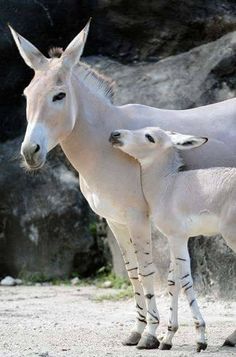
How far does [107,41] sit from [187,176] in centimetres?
679

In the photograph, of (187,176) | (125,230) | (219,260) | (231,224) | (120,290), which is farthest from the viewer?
(120,290)

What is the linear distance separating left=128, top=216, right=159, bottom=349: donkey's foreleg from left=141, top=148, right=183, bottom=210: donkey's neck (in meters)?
0.23

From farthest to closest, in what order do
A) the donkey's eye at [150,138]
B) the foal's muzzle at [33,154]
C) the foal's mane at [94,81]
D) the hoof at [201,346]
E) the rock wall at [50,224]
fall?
the rock wall at [50,224]
the foal's mane at [94,81]
the donkey's eye at [150,138]
the hoof at [201,346]
the foal's muzzle at [33,154]

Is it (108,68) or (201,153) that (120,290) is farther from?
(201,153)

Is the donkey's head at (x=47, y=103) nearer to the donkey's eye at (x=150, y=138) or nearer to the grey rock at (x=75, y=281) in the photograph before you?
the donkey's eye at (x=150, y=138)

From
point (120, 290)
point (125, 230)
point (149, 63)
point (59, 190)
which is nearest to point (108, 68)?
point (149, 63)

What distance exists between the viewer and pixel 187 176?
747cm

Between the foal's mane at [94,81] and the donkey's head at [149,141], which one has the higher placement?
the foal's mane at [94,81]

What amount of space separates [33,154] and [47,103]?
1.69 feet

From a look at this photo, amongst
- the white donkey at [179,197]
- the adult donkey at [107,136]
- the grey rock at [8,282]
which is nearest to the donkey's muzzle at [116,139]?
the white donkey at [179,197]

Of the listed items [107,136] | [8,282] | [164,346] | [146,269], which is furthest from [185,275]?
[8,282]

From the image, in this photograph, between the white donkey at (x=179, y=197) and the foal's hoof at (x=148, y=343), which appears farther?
the foal's hoof at (x=148, y=343)

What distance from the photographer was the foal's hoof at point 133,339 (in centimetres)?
780

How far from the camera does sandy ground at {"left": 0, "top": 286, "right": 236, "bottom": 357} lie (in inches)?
289
